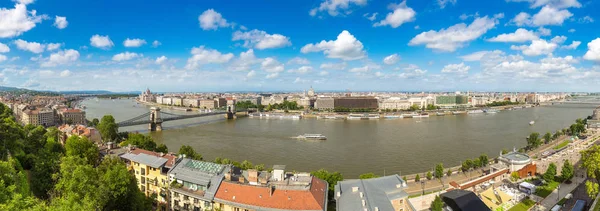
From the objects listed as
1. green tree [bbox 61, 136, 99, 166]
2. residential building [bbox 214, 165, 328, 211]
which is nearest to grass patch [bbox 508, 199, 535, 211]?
residential building [bbox 214, 165, 328, 211]

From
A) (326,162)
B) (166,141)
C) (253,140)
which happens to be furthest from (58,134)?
(326,162)

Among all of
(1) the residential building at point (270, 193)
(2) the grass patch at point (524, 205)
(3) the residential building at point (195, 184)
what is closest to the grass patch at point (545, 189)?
(2) the grass patch at point (524, 205)

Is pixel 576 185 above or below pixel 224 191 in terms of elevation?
below

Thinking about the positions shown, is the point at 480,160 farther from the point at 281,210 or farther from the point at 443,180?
the point at 281,210

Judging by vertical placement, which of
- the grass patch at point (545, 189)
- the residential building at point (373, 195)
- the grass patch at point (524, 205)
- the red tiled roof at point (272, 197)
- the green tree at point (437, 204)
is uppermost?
the red tiled roof at point (272, 197)

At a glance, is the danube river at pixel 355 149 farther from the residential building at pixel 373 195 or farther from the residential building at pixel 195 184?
the residential building at pixel 195 184

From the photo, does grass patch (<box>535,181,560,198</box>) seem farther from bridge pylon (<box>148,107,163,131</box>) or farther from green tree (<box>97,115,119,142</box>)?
bridge pylon (<box>148,107,163,131</box>)
